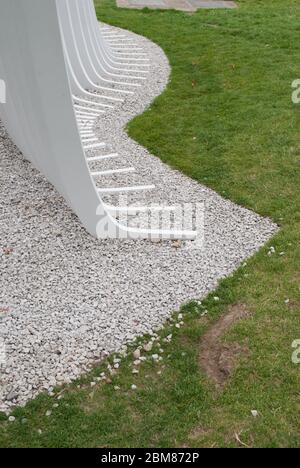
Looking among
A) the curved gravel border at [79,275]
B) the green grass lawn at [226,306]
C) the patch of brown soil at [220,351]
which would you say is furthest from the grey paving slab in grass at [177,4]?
the patch of brown soil at [220,351]

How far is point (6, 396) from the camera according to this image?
507 centimetres

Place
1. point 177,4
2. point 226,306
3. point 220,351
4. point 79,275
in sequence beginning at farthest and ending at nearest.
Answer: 1. point 177,4
2. point 79,275
3. point 226,306
4. point 220,351

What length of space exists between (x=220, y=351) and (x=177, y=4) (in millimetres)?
18419

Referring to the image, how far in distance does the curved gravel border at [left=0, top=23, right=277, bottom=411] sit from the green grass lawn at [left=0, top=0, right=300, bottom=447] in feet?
0.74

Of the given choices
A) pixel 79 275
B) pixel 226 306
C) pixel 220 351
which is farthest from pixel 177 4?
pixel 220 351

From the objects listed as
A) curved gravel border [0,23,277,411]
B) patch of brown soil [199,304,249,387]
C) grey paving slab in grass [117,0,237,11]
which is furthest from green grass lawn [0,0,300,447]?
grey paving slab in grass [117,0,237,11]

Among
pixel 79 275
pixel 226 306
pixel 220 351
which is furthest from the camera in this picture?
pixel 79 275

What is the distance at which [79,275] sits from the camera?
654 cm

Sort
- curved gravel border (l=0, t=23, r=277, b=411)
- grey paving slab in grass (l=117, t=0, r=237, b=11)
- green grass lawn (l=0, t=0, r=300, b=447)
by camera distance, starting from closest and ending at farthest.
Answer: green grass lawn (l=0, t=0, r=300, b=447)
curved gravel border (l=0, t=23, r=277, b=411)
grey paving slab in grass (l=117, t=0, r=237, b=11)

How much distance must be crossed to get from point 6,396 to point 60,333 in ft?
2.83

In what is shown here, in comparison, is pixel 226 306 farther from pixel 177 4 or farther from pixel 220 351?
pixel 177 4

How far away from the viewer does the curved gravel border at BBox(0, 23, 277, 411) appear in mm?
5492

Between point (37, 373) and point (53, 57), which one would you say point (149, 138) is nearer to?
point (53, 57)

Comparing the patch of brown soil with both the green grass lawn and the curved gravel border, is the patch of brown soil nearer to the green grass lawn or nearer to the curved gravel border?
the green grass lawn
